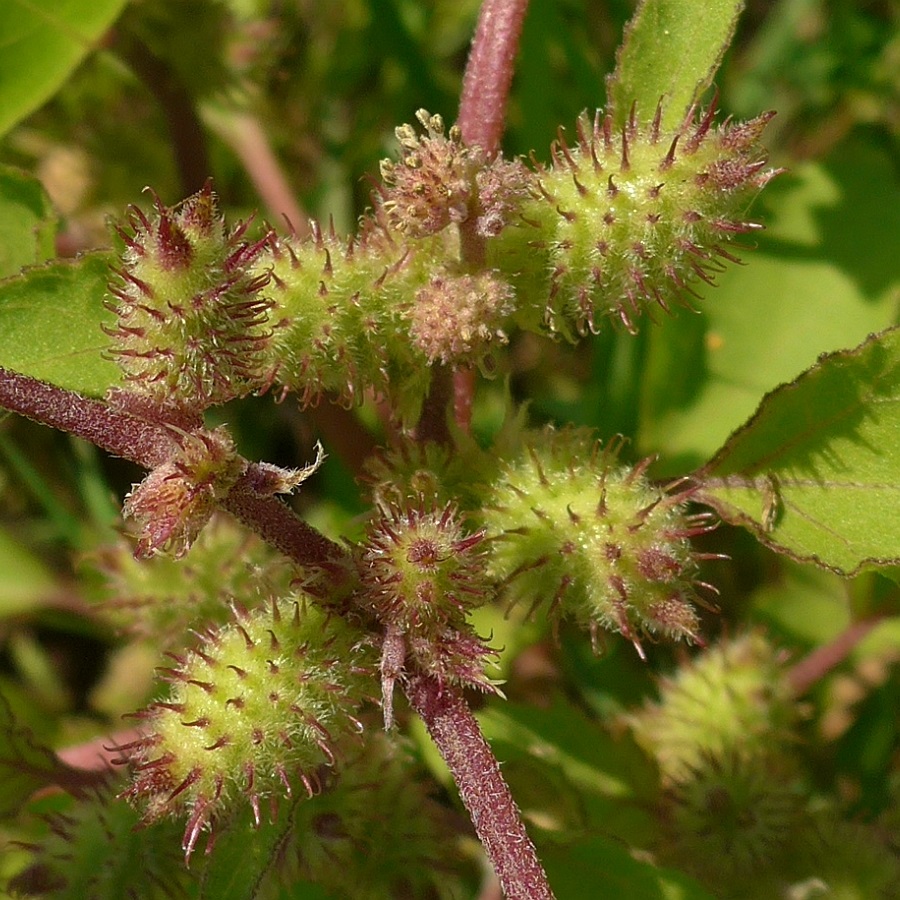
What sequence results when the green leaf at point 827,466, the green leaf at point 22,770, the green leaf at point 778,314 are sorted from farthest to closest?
the green leaf at point 778,314 < the green leaf at point 22,770 < the green leaf at point 827,466

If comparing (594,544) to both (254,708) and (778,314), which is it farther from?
(778,314)

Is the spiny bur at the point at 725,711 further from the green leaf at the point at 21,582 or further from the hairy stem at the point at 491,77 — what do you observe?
the green leaf at the point at 21,582

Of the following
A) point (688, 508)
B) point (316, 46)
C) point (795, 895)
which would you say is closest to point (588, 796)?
point (795, 895)

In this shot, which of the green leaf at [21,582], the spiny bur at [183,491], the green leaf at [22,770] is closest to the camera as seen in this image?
the spiny bur at [183,491]

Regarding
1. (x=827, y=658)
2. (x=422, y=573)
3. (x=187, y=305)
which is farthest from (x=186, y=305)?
→ (x=827, y=658)

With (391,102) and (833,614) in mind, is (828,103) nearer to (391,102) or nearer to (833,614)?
(391,102)

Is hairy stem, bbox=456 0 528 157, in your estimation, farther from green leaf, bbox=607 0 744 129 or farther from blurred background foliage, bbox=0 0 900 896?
blurred background foliage, bbox=0 0 900 896

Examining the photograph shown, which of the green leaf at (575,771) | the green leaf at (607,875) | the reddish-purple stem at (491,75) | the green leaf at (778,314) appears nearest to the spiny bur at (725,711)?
the green leaf at (575,771)
